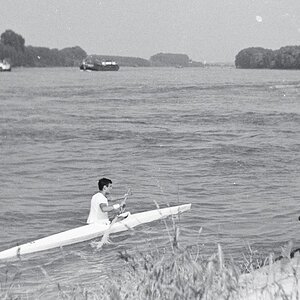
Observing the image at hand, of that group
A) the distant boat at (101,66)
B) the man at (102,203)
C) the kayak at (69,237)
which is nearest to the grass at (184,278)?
the kayak at (69,237)

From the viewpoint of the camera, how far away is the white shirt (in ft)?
42.2

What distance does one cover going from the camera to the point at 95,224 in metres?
13.6

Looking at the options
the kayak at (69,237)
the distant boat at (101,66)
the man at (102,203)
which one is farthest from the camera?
the distant boat at (101,66)

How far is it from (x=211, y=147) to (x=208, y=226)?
43.4 ft

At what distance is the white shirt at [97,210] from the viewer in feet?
42.2

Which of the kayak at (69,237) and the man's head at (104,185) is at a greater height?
the man's head at (104,185)

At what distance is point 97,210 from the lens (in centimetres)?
1329

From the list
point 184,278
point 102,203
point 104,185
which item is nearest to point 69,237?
point 102,203

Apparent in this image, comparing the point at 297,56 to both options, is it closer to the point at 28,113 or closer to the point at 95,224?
the point at 28,113

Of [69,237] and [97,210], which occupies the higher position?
[97,210]

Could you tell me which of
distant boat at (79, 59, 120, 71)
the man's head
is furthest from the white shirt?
distant boat at (79, 59, 120, 71)

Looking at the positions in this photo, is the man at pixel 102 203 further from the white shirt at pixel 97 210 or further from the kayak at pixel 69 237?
the kayak at pixel 69 237

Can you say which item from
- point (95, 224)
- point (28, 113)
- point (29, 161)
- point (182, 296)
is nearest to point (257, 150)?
point (29, 161)

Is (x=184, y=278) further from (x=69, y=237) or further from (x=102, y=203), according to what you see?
(x=69, y=237)
